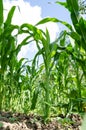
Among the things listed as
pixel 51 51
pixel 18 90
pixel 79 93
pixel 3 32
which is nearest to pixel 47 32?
pixel 51 51

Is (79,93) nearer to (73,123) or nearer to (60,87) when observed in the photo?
(73,123)

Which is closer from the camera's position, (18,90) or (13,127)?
(13,127)

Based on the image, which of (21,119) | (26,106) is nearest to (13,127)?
(21,119)

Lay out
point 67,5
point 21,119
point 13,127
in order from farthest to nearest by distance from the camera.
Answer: point 67,5 → point 21,119 → point 13,127

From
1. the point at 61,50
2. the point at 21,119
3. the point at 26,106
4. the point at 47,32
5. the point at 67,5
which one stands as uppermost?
the point at 67,5

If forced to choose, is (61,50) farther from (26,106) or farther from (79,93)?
(26,106)

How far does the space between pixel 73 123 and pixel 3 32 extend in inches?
42.9

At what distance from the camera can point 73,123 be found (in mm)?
2889

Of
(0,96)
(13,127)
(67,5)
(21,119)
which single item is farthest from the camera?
(0,96)

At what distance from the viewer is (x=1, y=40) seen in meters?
3.12

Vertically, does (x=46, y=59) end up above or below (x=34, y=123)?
above

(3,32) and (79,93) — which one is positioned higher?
(3,32)

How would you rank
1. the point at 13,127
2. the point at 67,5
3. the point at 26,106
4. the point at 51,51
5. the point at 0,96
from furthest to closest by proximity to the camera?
the point at 26,106, the point at 0,96, the point at 67,5, the point at 51,51, the point at 13,127

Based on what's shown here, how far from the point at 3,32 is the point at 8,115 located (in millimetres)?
833
